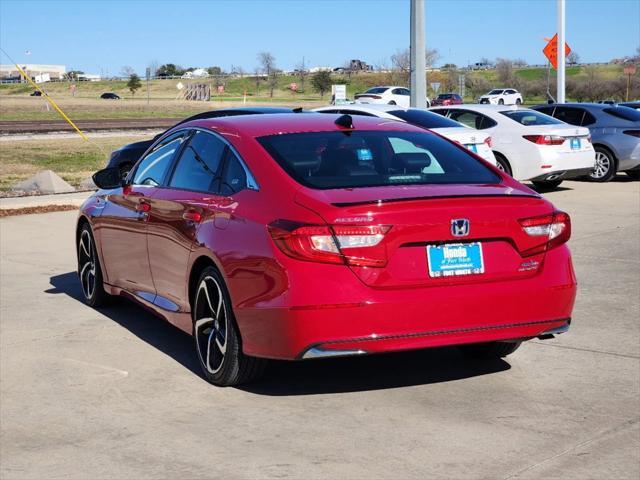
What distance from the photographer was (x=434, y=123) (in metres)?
17.2

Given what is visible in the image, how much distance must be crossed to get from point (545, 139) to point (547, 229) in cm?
1277

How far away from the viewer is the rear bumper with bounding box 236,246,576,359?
5.48 meters

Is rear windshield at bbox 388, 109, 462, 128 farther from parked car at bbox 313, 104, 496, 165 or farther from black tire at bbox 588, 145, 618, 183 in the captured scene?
black tire at bbox 588, 145, 618, 183

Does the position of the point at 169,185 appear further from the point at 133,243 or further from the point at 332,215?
the point at 332,215

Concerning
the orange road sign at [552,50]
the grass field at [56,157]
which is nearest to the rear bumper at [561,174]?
the grass field at [56,157]

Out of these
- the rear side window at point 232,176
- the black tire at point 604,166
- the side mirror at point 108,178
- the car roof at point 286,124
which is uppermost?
the car roof at point 286,124

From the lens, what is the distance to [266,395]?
6.15 meters

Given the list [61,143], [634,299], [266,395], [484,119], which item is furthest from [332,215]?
[61,143]

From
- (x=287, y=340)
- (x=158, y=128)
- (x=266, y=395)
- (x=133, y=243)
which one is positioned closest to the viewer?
(x=287, y=340)

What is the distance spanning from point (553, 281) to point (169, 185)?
2707mm

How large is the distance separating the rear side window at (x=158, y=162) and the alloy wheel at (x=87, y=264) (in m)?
1.11

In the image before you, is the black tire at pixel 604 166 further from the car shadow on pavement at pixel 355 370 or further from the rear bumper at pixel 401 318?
the rear bumper at pixel 401 318

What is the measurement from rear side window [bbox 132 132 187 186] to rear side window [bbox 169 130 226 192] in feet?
0.71

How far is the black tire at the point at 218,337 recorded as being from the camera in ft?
20.0
